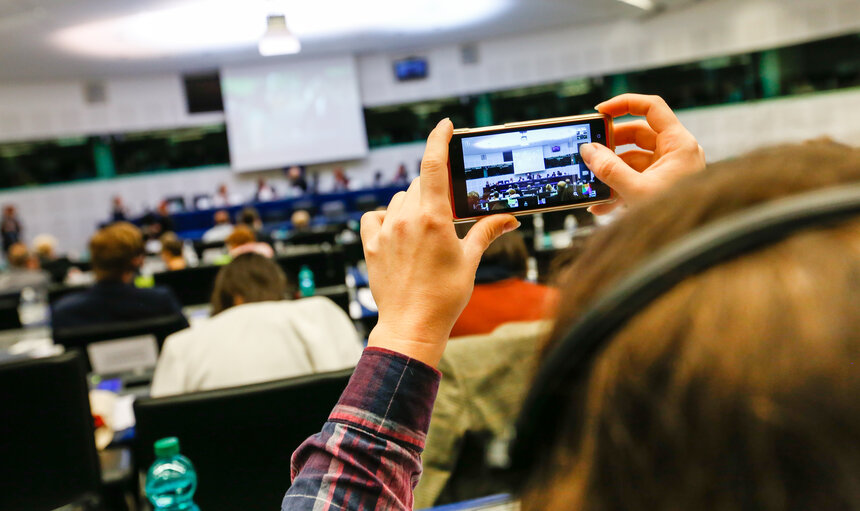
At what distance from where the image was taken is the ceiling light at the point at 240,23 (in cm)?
862

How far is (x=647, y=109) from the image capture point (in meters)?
0.87

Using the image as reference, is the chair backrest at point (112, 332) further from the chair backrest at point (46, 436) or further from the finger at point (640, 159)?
the finger at point (640, 159)

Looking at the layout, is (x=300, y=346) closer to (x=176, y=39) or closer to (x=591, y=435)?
(x=591, y=435)

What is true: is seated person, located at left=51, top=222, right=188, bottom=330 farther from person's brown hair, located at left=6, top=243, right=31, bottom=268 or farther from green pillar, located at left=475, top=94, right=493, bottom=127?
green pillar, located at left=475, top=94, right=493, bottom=127

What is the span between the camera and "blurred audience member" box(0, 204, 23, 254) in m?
11.4

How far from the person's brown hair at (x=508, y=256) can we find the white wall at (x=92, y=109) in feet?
40.2

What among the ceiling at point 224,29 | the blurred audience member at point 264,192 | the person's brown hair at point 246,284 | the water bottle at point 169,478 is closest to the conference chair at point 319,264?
the person's brown hair at point 246,284

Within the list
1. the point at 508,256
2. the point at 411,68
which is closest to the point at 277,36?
the point at 508,256

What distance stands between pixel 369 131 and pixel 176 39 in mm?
4735

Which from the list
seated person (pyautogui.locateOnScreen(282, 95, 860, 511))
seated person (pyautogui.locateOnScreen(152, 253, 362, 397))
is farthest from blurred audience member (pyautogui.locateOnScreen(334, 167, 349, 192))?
seated person (pyautogui.locateOnScreen(282, 95, 860, 511))

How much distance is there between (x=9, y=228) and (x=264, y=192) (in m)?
4.85

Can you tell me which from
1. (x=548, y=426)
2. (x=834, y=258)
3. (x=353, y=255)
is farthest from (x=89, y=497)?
(x=353, y=255)

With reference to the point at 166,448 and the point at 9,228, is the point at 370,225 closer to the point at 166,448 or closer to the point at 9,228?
the point at 166,448

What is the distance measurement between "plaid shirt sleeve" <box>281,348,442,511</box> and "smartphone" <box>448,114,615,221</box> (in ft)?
1.24
